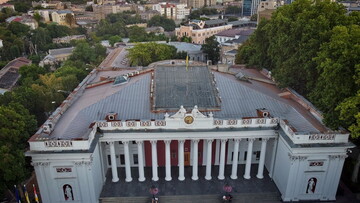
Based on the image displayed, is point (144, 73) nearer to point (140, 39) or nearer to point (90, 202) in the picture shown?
point (90, 202)

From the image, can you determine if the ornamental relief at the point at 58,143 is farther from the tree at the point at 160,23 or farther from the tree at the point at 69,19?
the tree at the point at 69,19

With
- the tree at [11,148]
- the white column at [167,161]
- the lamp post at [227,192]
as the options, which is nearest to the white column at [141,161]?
the white column at [167,161]

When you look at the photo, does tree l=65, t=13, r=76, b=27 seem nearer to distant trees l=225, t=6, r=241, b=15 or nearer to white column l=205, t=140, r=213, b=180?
distant trees l=225, t=6, r=241, b=15

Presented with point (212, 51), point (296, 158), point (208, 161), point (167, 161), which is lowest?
point (208, 161)

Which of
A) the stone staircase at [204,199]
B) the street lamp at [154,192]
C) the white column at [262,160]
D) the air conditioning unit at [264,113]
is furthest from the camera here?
the white column at [262,160]

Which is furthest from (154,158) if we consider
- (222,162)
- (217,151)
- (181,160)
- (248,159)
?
(248,159)

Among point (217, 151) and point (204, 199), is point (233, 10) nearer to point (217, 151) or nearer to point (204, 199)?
point (217, 151)

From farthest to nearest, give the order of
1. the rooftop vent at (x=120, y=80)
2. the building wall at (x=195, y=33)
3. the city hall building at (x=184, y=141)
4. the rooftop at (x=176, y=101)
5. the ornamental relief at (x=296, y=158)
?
the building wall at (x=195, y=33) → the rooftop vent at (x=120, y=80) → the rooftop at (x=176, y=101) → the ornamental relief at (x=296, y=158) → the city hall building at (x=184, y=141)
